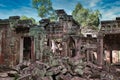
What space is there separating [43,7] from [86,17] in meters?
8.43

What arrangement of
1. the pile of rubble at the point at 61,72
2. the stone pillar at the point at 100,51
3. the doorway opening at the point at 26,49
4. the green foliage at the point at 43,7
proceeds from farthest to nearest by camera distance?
the green foliage at the point at 43,7 < the doorway opening at the point at 26,49 < the stone pillar at the point at 100,51 < the pile of rubble at the point at 61,72

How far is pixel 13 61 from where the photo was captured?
Answer: 1944cm

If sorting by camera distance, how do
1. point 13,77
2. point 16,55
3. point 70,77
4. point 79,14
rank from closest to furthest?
1. point 70,77
2. point 13,77
3. point 16,55
4. point 79,14

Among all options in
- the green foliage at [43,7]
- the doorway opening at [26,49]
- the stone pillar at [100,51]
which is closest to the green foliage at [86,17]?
the green foliage at [43,7]

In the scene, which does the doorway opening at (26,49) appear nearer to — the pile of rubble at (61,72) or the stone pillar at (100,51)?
the stone pillar at (100,51)

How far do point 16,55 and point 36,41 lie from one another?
240 cm

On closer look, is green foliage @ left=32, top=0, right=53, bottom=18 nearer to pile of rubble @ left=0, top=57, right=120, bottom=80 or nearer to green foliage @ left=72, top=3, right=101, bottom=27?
green foliage @ left=72, top=3, right=101, bottom=27

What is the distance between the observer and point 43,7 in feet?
124

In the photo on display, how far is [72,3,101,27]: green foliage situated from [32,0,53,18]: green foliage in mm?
5498

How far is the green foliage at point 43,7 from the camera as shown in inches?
1497

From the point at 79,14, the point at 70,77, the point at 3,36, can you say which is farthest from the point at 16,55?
the point at 79,14

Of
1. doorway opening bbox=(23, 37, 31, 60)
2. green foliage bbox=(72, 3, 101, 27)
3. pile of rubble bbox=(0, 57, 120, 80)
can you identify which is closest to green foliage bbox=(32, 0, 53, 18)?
green foliage bbox=(72, 3, 101, 27)

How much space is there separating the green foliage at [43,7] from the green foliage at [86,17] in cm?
550

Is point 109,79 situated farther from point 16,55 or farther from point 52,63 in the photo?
point 16,55
